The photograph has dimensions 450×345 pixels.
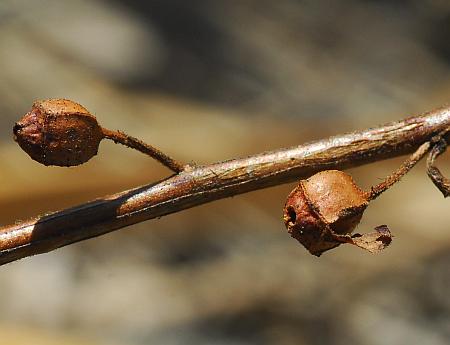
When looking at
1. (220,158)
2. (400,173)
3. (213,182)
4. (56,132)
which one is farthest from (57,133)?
(220,158)

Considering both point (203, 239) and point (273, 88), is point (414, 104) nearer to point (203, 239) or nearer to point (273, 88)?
point (273, 88)

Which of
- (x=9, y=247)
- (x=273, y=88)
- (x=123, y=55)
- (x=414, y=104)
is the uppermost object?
(x=123, y=55)

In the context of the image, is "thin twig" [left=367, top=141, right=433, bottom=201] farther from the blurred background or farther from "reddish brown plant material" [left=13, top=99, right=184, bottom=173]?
the blurred background

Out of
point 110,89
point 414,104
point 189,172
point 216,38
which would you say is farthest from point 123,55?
point 189,172

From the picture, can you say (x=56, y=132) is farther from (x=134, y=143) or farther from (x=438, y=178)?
(x=438, y=178)

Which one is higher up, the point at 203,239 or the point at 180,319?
the point at 203,239

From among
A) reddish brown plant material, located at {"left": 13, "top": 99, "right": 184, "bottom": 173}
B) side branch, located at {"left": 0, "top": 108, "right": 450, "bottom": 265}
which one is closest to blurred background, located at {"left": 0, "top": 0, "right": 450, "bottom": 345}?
side branch, located at {"left": 0, "top": 108, "right": 450, "bottom": 265}
